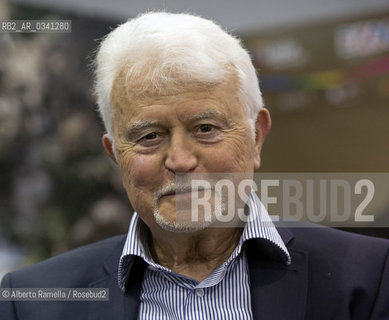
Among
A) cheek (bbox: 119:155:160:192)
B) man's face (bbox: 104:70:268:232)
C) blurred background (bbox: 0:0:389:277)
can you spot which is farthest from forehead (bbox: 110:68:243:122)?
blurred background (bbox: 0:0:389:277)

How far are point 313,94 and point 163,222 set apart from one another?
5.70 feet

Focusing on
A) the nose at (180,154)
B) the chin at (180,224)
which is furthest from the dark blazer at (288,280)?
the nose at (180,154)

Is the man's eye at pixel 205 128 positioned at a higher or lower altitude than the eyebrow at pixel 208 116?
lower

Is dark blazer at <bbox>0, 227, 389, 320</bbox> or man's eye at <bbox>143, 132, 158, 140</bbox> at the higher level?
man's eye at <bbox>143, 132, 158, 140</bbox>

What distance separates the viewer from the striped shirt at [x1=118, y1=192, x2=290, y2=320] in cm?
127

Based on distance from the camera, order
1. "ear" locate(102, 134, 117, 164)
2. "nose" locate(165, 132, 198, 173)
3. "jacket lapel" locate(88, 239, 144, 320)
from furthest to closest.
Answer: "ear" locate(102, 134, 117, 164), "jacket lapel" locate(88, 239, 144, 320), "nose" locate(165, 132, 198, 173)

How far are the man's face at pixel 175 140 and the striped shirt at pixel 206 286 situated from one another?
114 millimetres

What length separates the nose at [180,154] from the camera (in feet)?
3.98

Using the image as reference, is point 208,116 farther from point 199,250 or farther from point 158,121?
point 199,250

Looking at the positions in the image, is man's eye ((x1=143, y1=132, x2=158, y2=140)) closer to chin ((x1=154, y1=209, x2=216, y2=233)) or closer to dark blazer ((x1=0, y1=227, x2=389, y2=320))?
chin ((x1=154, y1=209, x2=216, y2=233))

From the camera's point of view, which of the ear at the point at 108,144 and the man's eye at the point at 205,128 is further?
the ear at the point at 108,144

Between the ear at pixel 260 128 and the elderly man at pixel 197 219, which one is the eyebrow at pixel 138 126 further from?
the ear at pixel 260 128

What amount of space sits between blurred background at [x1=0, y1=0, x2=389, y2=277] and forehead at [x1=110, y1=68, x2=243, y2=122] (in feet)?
3.55

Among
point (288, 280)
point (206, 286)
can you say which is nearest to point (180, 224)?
point (206, 286)
